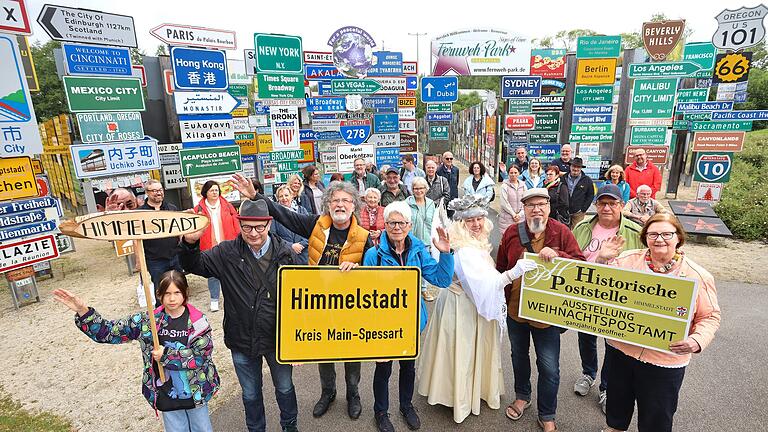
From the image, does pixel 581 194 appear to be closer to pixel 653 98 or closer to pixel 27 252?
pixel 653 98

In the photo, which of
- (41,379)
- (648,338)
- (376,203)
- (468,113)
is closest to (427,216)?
(376,203)

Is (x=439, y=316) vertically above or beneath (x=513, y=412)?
above

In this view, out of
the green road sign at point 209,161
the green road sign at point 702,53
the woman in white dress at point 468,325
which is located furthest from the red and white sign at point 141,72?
the green road sign at point 702,53

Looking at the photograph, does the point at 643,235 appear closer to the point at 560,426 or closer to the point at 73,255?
the point at 560,426

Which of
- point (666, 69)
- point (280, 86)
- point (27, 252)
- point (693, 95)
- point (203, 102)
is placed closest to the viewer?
point (27, 252)

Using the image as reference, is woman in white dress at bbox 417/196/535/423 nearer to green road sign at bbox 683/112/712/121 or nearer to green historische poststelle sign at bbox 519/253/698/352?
green historische poststelle sign at bbox 519/253/698/352

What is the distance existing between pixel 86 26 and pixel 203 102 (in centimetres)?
199

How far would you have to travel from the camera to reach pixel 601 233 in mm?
3531

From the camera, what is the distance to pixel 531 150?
Result: 47.2 ft

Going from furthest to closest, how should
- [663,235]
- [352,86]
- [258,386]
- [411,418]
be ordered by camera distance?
1. [352,86]
2. [411,418]
3. [258,386]
4. [663,235]

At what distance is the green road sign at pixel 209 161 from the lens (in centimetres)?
752

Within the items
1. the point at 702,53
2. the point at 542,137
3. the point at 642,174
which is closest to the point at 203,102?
the point at 642,174

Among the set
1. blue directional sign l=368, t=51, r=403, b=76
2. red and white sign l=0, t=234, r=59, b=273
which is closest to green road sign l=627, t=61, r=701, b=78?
blue directional sign l=368, t=51, r=403, b=76

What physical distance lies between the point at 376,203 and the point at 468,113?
19967 mm
